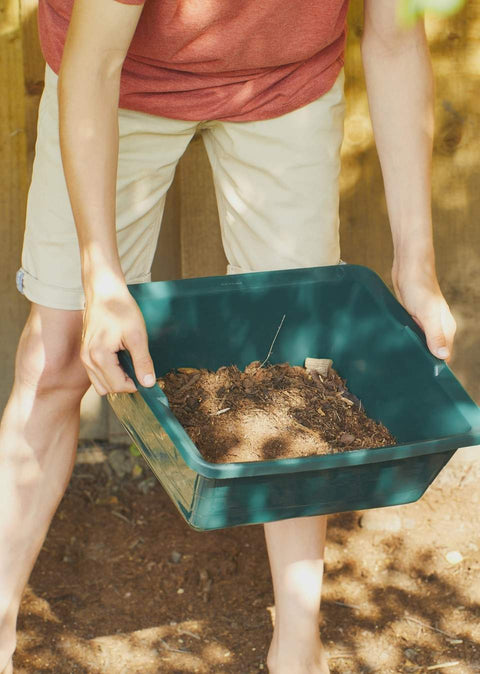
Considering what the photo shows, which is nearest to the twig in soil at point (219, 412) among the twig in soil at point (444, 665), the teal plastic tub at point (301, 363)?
the teal plastic tub at point (301, 363)

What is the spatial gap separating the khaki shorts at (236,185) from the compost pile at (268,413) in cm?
27

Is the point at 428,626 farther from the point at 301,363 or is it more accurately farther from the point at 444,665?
the point at 301,363

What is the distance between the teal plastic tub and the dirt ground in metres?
0.85

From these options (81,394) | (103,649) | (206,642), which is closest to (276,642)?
(206,642)

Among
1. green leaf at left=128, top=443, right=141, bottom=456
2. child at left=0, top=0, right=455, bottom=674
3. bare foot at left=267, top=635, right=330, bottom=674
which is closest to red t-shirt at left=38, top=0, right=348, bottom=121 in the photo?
child at left=0, top=0, right=455, bottom=674

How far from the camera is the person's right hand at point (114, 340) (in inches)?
59.1

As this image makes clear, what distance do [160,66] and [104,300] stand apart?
0.53 meters

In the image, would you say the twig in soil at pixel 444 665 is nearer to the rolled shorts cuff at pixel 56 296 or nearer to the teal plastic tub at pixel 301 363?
the teal plastic tub at pixel 301 363

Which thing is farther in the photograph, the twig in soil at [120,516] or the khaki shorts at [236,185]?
the twig in soil at [120,516]

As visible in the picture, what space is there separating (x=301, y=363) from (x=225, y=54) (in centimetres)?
62

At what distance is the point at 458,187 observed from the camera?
2.69 meters

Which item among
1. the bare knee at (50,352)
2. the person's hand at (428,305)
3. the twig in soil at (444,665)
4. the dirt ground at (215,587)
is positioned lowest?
the dirt ground at (215,587)

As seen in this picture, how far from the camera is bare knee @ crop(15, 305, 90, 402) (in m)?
1.93

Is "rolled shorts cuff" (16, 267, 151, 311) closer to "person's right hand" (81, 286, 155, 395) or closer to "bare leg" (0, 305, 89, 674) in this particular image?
"bare leg" (0, 305, 89, 674)
